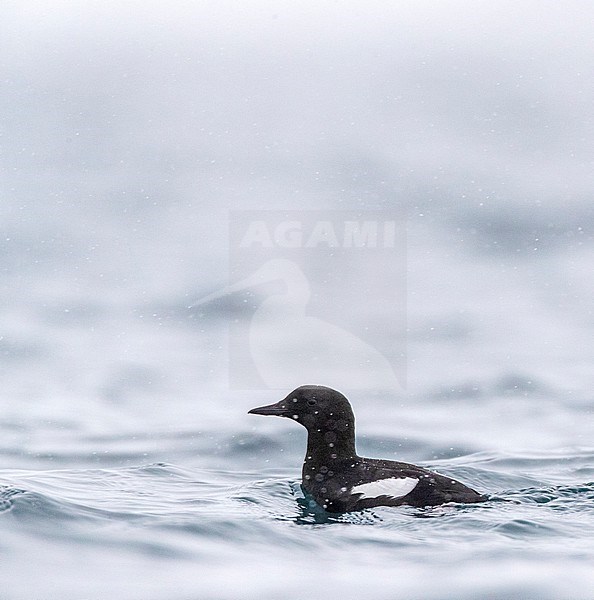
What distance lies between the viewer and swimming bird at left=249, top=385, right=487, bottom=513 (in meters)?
8.70

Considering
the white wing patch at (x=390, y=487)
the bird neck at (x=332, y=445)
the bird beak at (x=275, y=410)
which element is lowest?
the white wing patch at (x=390, y=487)

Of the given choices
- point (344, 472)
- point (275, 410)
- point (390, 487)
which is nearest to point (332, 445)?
point (344, 472)

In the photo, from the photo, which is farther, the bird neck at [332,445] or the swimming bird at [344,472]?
the bird neck at [332,445]

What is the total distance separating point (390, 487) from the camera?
880 cm

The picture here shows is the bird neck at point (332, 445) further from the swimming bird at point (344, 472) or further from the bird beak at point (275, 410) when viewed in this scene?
the bird beak at point (275, 410)

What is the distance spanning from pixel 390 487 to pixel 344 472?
635 mm

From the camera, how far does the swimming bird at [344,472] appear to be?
8695 mm

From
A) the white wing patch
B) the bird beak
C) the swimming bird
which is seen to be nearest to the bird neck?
the swimming bird

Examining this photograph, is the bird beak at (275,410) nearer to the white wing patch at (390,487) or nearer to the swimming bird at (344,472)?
the swimming bird at (344,472)

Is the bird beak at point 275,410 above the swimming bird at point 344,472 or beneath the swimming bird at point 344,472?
above

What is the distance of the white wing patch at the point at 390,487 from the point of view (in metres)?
8.72

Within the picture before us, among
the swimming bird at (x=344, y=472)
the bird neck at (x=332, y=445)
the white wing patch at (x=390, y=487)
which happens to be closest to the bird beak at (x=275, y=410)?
the swimming bird at (x=344, y=472)

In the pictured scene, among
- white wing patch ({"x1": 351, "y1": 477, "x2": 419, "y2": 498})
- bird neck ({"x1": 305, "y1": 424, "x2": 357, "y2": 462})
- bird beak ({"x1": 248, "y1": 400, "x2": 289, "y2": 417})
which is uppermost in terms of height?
bird beak ({"x1": 248, "y1": 400, "x2": 289, "y2": 417})

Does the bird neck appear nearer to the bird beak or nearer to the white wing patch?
the bird beak
